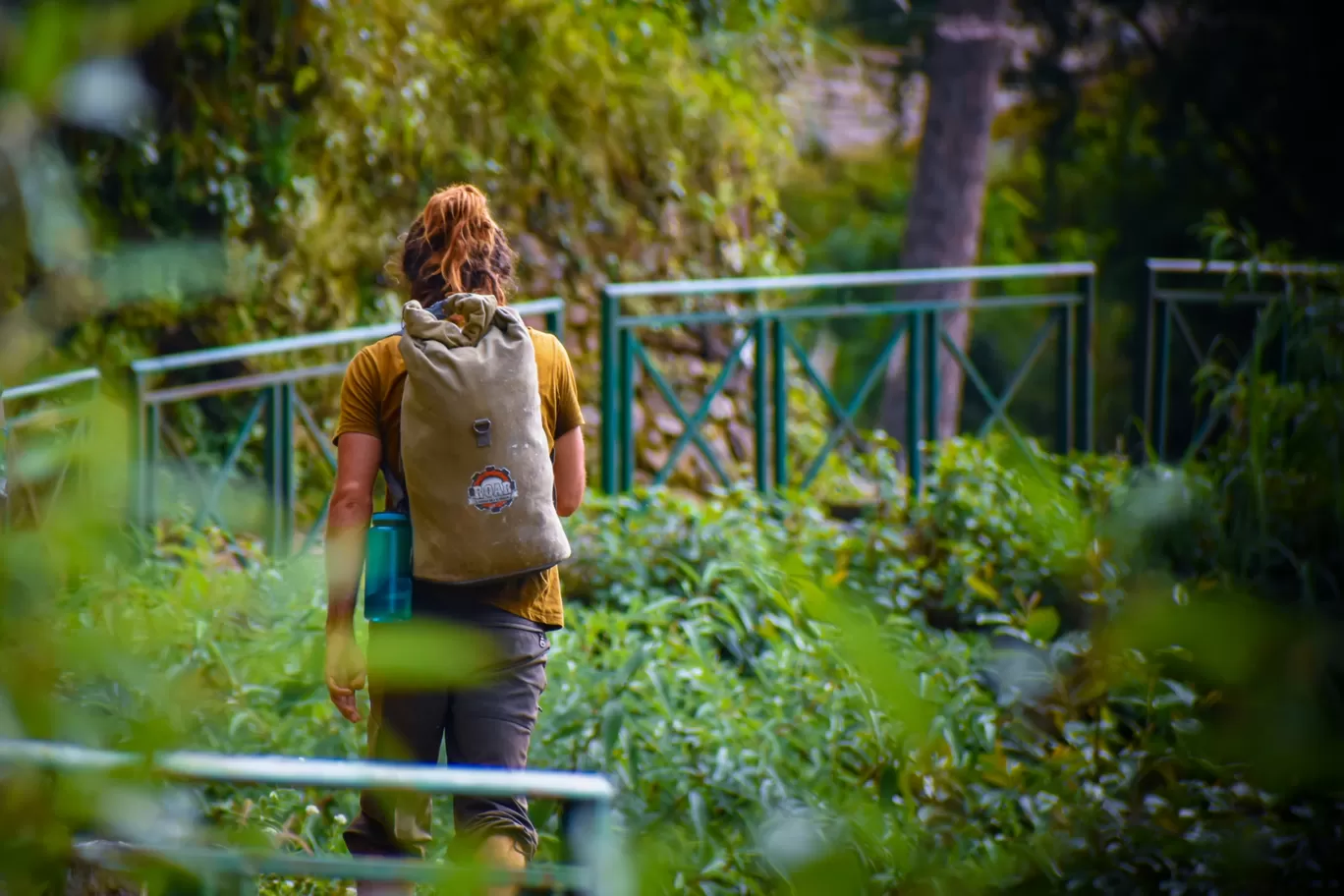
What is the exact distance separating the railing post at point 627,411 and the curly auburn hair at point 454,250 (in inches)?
105

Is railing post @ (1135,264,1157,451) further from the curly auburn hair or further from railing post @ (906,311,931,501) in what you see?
the curly auburn hair

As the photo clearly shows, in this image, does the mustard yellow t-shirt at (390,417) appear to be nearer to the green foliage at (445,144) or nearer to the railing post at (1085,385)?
the green foliage at (445,144)

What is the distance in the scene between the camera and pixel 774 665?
11.8ft

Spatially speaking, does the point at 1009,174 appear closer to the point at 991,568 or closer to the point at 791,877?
the point at 991,568

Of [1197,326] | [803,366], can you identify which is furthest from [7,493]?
[1197,326]

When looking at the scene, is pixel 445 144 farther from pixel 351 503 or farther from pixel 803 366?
pixel 351 503

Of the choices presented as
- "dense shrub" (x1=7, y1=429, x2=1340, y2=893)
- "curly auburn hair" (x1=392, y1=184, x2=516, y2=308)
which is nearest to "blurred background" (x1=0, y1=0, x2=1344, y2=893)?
"dense shrub" (x1=7, y1=429, x2=1340, y2=893)

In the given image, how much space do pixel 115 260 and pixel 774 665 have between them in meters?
2.86

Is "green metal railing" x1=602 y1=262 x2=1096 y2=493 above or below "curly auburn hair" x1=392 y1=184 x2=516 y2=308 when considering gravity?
below

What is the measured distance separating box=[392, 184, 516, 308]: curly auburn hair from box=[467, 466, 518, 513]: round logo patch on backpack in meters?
0.34

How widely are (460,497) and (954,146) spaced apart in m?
9.07

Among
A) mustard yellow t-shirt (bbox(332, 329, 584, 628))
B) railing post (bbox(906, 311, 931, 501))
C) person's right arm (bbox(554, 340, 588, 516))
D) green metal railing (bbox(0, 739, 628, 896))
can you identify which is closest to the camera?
green metal railing (bbox(0, 739, 628, 896))

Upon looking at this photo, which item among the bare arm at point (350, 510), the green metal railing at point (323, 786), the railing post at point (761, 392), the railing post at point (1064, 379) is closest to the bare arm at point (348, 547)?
the bare arm at point (350, 510)

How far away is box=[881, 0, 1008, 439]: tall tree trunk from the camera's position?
10445 mm
